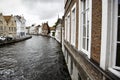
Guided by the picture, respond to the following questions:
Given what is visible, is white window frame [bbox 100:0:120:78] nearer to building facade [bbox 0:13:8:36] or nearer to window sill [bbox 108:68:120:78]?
window sill [bbox 108:68:120:78]

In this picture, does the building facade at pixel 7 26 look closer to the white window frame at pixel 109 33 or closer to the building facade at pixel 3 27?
the building facade at pixel 3 27

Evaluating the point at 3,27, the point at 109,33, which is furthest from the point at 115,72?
the point at 3,27

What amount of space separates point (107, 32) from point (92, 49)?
1.21 m

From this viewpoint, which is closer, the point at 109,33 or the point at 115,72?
the point at 115,72

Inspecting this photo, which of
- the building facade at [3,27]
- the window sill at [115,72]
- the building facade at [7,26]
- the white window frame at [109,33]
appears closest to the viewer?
the window sill at [115,72]

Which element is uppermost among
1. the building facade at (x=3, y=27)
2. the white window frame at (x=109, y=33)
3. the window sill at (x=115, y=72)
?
the building facade at (x=3, y=27)

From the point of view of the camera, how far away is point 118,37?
3018mm

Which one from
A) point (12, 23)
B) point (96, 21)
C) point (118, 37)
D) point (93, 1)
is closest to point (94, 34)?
point (96, 21)

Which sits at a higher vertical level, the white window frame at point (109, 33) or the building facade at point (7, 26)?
the building facade at point (7, 26)

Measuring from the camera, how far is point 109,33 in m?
3.10

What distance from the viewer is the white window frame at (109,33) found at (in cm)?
301

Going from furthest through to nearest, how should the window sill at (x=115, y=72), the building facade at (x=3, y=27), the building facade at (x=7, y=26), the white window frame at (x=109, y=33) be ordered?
the building facade at (x=7, y=26) < the building facade at (x=3, y=27) < the white window frame at (x=109, y=33) < the window sill at (x=115, y=72)

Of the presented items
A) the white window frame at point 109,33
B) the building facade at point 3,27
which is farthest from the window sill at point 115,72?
the building facade at point 3,27

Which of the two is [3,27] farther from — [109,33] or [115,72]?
[115,72]
